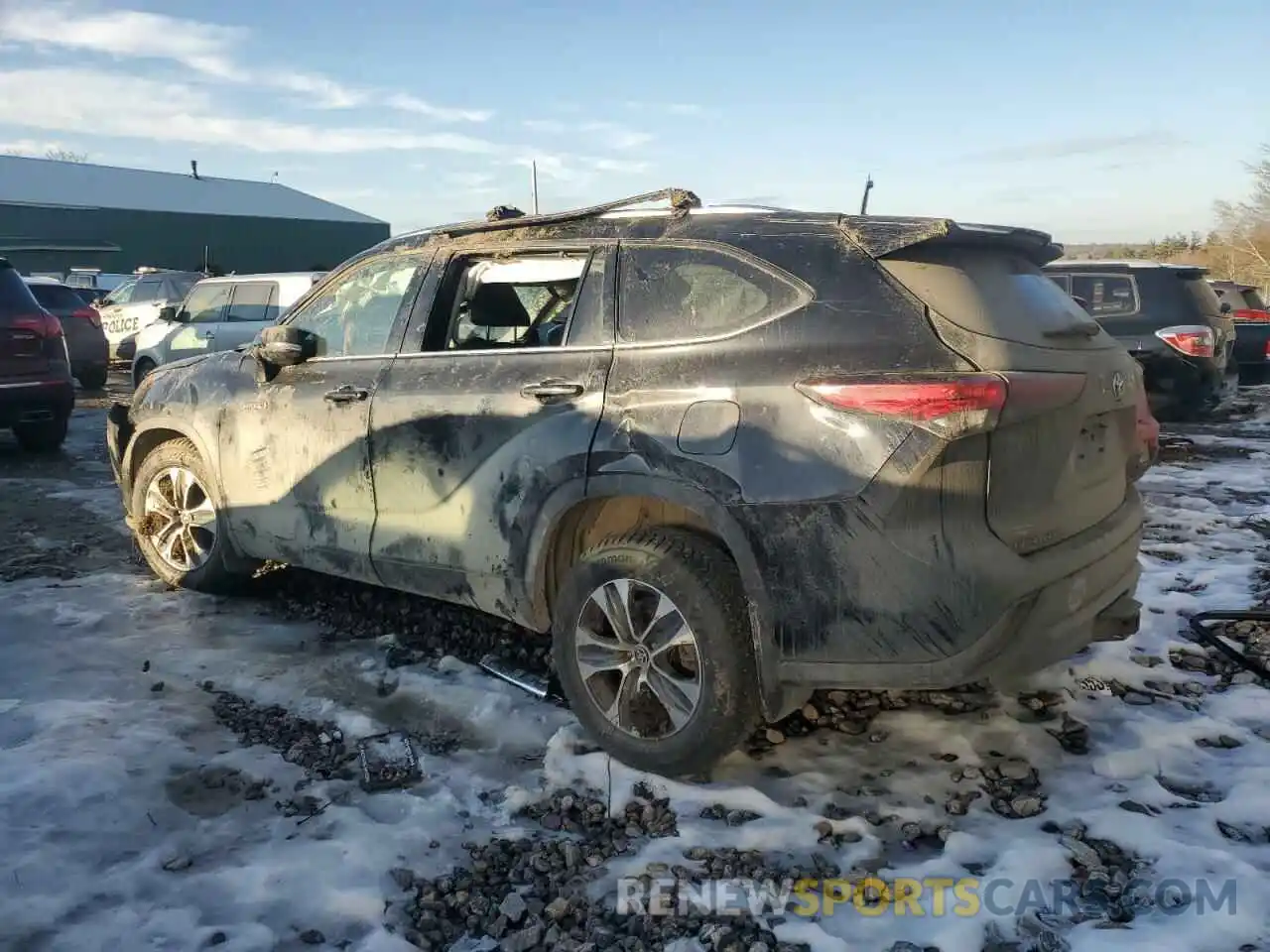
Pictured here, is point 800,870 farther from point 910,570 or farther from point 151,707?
point 151,707

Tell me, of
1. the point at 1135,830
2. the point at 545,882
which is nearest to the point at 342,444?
the point at 545,882

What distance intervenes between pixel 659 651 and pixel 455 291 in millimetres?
1799

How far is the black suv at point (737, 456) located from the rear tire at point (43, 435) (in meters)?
6.32

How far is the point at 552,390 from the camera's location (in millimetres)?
3369

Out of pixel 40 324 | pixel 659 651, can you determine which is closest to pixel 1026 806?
pixel 659 651

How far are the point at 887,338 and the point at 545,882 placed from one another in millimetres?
1806

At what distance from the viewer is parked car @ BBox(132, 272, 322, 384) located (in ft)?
37.9

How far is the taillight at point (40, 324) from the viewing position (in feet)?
27.3

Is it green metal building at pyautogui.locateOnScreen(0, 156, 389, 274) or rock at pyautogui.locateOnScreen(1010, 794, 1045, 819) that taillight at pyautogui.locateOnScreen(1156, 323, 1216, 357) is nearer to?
rock at pyautogui.locateOnScreen(1010, 794, 1045, 819)

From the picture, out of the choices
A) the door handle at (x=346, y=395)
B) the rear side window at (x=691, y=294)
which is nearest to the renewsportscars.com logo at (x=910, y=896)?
the rear side window at (x=691, y=294)

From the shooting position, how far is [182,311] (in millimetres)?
12219

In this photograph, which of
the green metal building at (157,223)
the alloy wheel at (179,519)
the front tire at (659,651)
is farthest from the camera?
the green metal building at (157,223)

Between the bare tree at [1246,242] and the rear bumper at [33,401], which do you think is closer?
the rear bumper at [33,401]

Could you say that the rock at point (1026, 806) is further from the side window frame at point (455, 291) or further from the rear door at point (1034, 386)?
the side window frame at point (455, 291)
